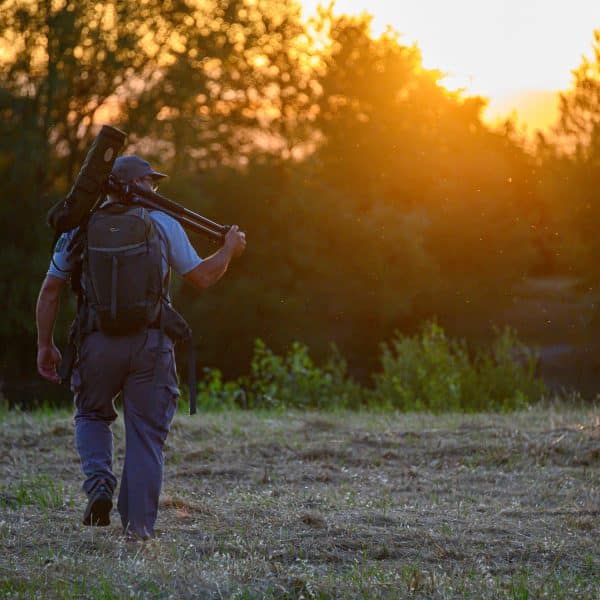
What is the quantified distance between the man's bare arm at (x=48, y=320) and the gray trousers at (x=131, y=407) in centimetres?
18

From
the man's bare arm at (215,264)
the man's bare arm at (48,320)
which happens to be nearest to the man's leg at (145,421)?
the man's bare arm at (215,264)

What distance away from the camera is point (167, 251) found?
5320 millimetres

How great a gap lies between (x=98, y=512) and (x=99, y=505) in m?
0.04

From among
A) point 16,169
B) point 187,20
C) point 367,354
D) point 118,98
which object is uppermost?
point 187,20

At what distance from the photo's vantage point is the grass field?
4402 millimetres

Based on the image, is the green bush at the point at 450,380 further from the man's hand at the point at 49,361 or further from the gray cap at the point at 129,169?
the gray cap at the point at 129,169

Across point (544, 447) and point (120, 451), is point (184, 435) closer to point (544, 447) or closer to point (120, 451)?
point (120, 451)

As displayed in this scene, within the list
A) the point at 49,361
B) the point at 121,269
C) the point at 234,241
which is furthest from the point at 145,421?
the point at 234,241

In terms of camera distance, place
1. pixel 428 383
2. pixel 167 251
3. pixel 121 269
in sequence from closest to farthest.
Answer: pixel 121 269 < pixel 167 251 < pixel 428 383

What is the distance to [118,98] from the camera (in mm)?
24719

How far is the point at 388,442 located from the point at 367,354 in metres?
25.1

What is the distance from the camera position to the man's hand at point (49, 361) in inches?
214

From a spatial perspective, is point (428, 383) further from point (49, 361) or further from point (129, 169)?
point (129, 169)

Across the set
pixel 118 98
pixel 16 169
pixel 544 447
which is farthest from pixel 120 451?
pixel 118 98
